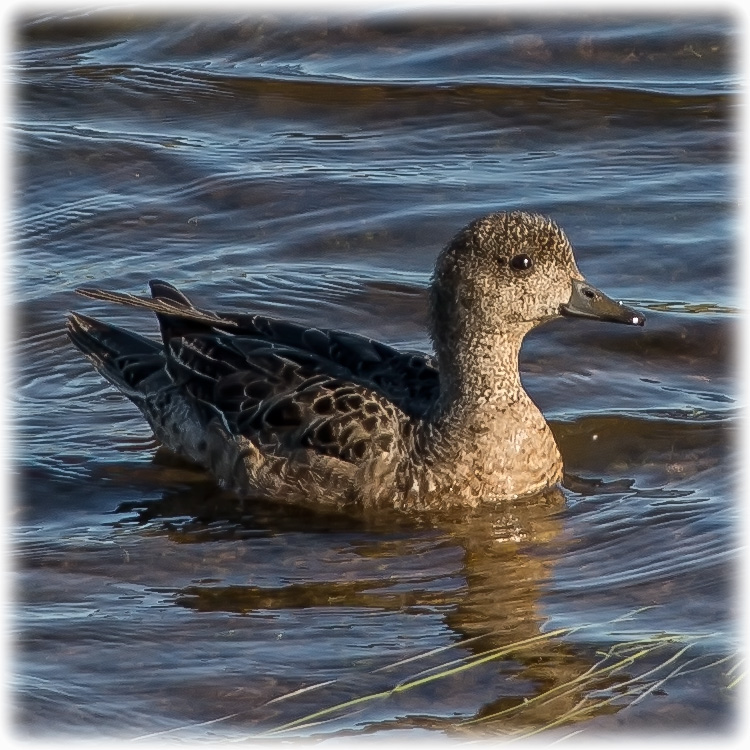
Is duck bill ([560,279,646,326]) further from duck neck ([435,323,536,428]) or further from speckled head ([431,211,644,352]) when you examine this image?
duck neck ([435,323,536,428])

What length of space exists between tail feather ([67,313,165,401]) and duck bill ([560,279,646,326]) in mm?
2182

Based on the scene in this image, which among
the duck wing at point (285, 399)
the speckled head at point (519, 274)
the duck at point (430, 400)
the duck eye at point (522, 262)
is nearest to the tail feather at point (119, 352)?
the duck wing at point (285, 399)

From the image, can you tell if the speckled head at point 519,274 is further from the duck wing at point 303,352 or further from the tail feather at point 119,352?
the tail feather at point 119,352

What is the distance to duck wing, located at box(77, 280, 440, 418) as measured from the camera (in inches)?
304

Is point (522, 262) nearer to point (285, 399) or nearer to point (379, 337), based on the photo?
point (285, 399)

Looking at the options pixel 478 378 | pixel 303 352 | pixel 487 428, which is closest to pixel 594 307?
pixel 478 378

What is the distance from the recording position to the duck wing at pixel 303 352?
7.73 metres

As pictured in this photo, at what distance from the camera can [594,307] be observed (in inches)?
290

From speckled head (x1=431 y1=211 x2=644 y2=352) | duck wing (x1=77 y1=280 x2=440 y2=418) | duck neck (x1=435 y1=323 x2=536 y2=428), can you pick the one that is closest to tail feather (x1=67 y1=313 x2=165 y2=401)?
duck wing (x1=77 y1=280 x2=440 y2=418)

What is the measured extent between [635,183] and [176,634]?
536cm

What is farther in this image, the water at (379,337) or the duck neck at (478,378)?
the duck neck at (478,378)

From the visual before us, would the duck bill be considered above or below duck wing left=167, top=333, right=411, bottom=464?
above

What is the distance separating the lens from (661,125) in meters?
11.4

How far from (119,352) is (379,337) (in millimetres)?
1412
